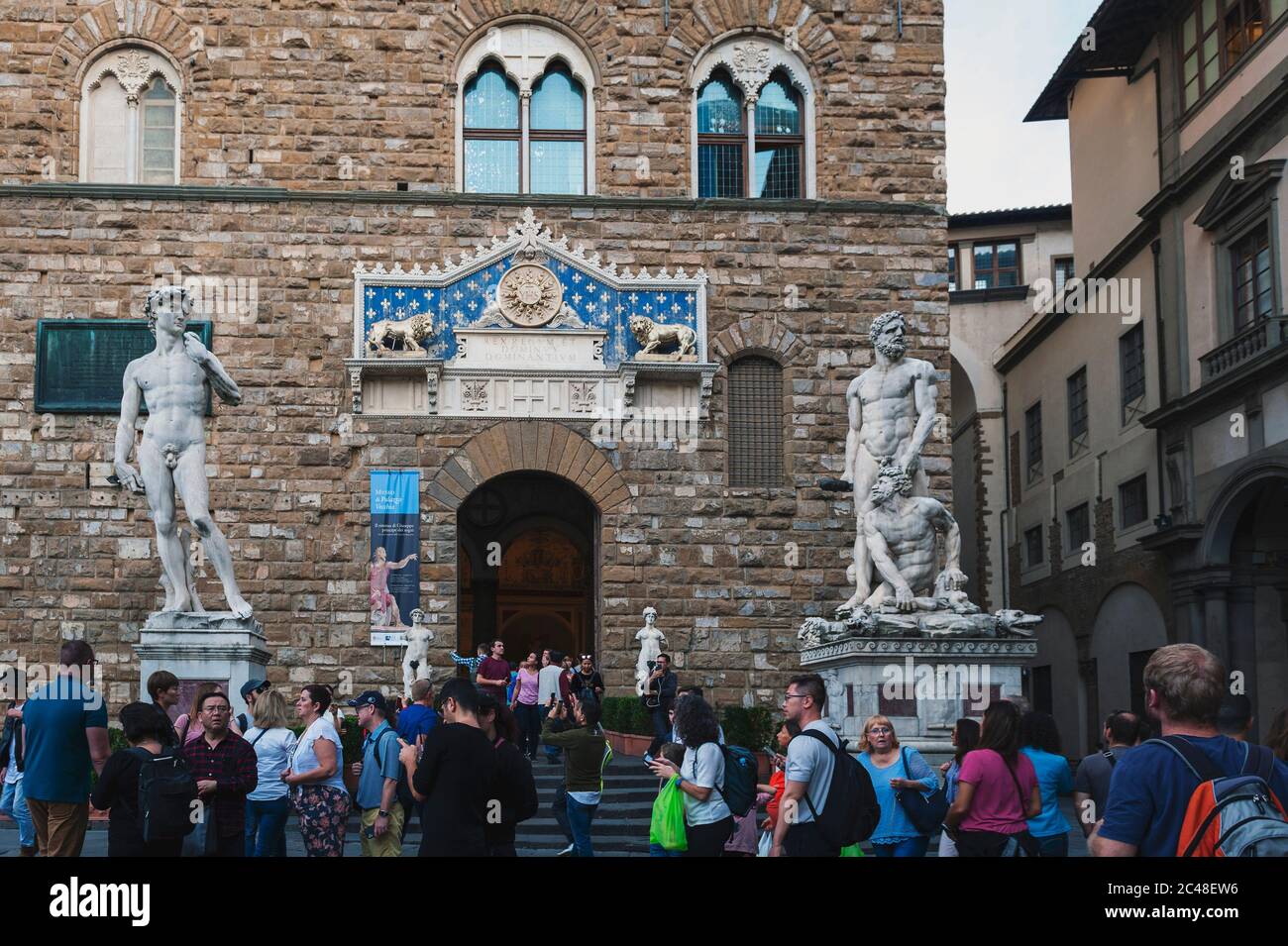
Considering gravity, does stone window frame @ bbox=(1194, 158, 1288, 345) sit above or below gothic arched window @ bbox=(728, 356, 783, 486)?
above

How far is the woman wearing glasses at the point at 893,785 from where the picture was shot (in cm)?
962

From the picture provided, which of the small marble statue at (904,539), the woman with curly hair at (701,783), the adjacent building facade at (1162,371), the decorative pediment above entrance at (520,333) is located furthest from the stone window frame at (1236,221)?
the woman with curly hair at (701,783)

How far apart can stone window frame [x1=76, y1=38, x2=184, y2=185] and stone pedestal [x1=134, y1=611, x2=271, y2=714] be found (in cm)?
842

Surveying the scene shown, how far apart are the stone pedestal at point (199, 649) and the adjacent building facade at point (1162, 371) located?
1414 centimetres

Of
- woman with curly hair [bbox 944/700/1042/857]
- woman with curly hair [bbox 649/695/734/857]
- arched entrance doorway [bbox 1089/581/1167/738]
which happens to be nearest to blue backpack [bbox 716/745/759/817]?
woman with curly hair [bbox 649/695/734/857]

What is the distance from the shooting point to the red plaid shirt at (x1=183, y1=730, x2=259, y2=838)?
9.72 meters

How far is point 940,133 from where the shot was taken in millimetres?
23000

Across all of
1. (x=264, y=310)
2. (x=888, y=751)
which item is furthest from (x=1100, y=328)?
(x=888, y=751)

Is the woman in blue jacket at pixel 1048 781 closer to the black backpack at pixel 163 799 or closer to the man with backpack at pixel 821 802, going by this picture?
the man with backpack at pixel 821 802

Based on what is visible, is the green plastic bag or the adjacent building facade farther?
the adjacent building facade

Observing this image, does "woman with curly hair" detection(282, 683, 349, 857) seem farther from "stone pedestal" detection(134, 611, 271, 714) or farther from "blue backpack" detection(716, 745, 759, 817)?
"stone pedestal" detection(134, 611, 271, 714)

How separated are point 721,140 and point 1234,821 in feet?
61.1
